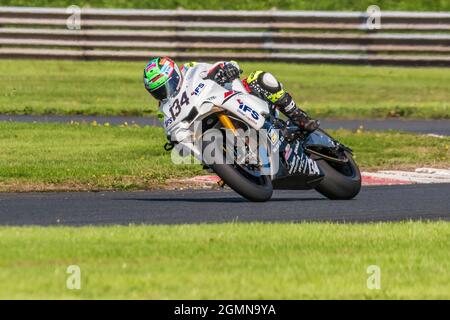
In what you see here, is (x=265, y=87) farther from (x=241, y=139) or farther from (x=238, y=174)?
(x=238, y=174)

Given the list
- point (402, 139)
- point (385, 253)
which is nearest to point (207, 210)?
point (385, 253)

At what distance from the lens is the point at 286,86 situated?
2878 cm

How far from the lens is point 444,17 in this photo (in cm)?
3019

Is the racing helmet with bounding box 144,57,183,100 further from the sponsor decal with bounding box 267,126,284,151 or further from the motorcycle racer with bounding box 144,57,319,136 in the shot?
the sponsor decal with bounding box 267,126,284,151

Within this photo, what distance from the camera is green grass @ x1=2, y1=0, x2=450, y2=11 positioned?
35.5m

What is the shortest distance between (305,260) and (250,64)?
22.3 meters

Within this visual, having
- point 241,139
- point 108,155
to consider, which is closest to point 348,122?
point 108,155

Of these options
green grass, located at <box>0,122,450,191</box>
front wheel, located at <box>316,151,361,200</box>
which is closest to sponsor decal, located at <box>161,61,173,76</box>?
front wheel, located at <box>316,151,361,200</box>

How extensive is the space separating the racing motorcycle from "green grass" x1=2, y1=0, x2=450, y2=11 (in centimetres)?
2239

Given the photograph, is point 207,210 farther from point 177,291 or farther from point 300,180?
point 177,291

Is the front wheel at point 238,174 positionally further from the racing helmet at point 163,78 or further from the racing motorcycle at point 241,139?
the racing helmet at point 163,78

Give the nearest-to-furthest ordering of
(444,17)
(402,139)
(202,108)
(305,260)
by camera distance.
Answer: (305,260) → (202,108) → (402,139) → (444,17)

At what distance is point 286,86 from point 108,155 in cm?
1174

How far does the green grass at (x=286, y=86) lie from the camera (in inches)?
1000
